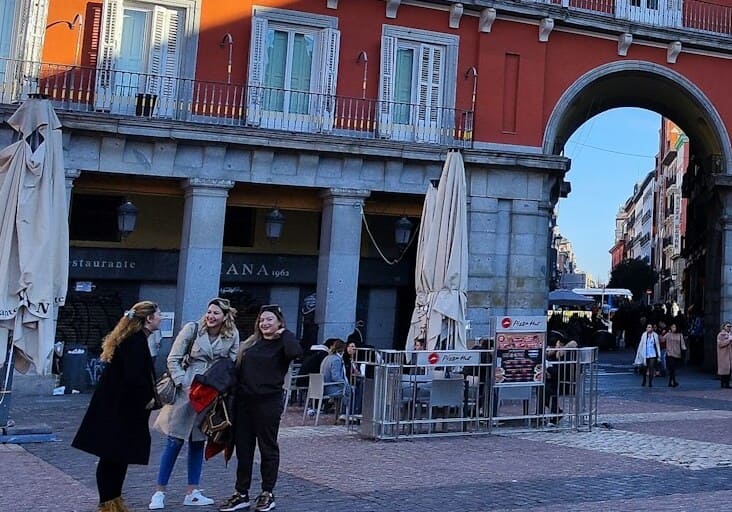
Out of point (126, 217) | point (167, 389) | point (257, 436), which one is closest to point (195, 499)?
point (257, 436)

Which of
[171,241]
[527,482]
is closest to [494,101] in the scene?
[171,241]

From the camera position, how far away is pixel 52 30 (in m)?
17.8

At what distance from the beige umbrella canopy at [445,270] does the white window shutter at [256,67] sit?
21.1 ft

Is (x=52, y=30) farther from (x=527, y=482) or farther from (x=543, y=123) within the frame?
(x=527, y=482)

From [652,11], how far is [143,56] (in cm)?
1268

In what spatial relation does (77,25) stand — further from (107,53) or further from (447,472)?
(447,472)

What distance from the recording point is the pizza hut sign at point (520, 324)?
1214 cm

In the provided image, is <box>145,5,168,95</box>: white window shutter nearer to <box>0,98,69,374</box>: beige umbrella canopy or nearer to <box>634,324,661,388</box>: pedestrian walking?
<box>0,98,69,374</box>: beige umbrella canopy

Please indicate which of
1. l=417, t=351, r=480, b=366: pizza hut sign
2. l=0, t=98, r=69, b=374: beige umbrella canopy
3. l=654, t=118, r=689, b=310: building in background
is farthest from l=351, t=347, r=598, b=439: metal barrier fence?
l=654, t=118, r=689, b=310: building in background

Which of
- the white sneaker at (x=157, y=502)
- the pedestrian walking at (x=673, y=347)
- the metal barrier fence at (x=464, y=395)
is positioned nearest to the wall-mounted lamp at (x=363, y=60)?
the metal barrier fence at (x=464, y=395)

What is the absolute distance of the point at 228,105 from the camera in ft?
61.4

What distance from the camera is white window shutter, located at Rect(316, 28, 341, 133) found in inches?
758

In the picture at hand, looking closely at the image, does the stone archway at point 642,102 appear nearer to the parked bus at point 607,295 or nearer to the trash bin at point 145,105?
the trash bin at point 145,105

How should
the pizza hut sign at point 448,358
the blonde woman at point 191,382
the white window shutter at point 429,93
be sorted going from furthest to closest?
the white window shutter at point 429,93 < the pizza hut sign at point 448,358 < the blonde woman at point 191,382
